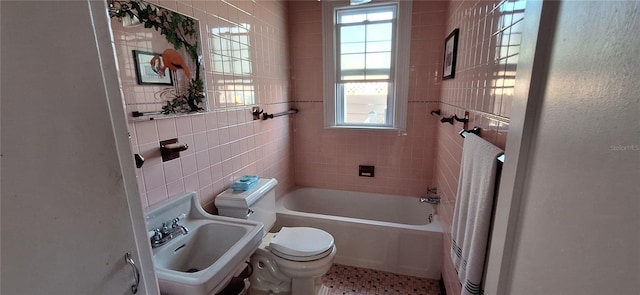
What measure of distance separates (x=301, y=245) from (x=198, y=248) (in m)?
0.57

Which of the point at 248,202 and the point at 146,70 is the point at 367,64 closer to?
the point at 248,202

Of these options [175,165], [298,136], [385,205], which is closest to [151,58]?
[175,165]

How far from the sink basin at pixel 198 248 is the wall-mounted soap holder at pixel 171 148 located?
8.7 inches

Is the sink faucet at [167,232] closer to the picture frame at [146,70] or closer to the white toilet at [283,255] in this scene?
the white toilet at [283,255]

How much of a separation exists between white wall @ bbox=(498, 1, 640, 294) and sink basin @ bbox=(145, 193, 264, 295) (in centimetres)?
101

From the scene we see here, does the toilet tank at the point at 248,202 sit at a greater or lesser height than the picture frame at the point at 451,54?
lesser

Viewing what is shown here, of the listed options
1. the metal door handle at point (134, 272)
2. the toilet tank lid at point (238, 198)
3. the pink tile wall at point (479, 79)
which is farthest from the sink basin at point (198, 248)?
the pink tile wall at point (479, 79)

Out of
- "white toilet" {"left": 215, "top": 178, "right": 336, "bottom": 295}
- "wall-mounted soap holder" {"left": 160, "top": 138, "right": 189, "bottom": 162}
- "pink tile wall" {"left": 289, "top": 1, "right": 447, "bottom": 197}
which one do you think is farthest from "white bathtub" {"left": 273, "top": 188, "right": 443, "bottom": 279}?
"wall-mounted soap holder" {"left": 160, "top": 138, "right": 189, "bottom": 162}

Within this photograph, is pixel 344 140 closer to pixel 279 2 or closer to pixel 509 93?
pixel 279 2

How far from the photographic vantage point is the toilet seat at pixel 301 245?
154 centimetres

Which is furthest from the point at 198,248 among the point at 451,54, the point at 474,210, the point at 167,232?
the point at 451,54

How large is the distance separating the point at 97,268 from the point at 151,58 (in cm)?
103

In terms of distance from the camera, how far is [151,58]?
→ 122 cm

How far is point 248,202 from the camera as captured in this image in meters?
1.61
